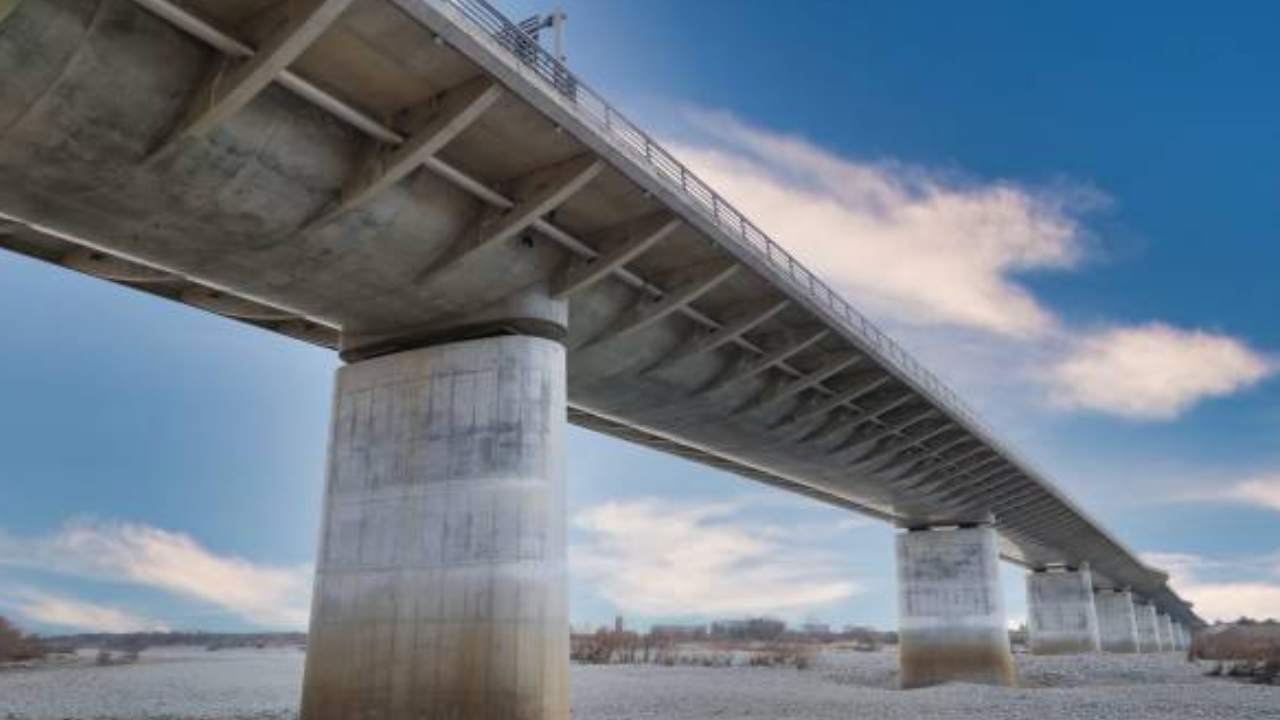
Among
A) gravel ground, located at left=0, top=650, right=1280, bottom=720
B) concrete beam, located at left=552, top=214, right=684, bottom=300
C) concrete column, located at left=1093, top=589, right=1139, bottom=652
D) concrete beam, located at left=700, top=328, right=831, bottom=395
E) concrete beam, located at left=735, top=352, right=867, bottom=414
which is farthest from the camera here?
concrete column, located at left=1093, top=589, right=1139, bottom=652

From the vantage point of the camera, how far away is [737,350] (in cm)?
2795

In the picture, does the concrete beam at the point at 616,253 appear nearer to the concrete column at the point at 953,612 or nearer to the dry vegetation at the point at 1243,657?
the concrete column at the point at 953,612

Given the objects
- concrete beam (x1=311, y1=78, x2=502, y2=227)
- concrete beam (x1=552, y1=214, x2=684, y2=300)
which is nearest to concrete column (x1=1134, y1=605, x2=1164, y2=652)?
concrete beam (x1=552, y1=214, x2=684, y2=300)

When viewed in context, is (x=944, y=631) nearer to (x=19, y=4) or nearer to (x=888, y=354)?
(x=888, y=354)

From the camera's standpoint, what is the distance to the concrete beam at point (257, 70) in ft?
38.7

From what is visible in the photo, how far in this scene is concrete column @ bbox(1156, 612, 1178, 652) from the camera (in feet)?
513

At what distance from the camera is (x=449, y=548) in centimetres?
1822

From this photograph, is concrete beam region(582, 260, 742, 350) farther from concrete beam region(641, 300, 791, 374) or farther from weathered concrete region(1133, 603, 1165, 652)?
weathered concrete region(1133, 603, 1165, 652)

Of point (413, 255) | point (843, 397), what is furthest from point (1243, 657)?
point (413, 255)

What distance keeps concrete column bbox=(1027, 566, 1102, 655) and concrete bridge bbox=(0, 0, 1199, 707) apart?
71.8m

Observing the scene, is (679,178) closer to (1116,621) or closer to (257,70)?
(257,70)

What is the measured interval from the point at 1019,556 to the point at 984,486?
40821mm

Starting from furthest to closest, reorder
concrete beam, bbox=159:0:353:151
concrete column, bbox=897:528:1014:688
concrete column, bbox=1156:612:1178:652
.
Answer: concrete column, bbox=1156:612:1178:652, concrete column, bbox=897:528:1014:688, concrete beam, bbox=159:0:353:151

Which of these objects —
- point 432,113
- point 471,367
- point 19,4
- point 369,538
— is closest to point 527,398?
point 471,367
